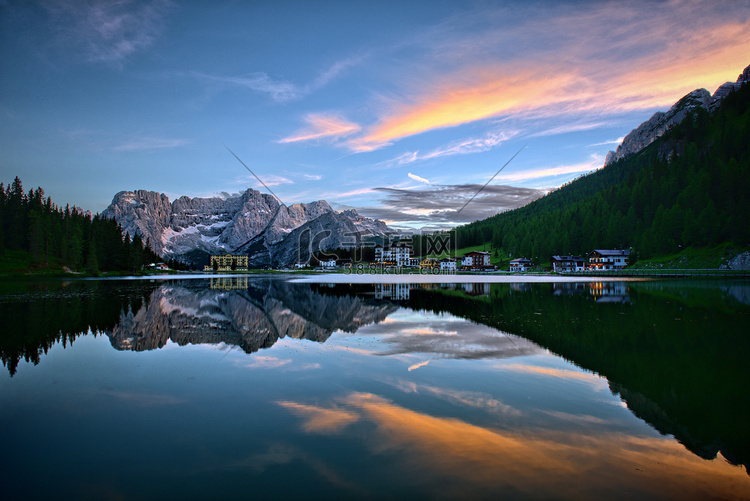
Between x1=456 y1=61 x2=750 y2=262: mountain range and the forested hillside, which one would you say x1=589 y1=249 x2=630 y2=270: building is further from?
the forested hillside

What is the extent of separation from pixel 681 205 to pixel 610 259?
2848 centimetres

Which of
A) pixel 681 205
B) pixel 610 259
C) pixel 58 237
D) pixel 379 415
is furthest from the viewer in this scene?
pixel 610 259

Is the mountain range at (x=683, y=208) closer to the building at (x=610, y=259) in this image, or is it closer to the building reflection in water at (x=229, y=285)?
the building at (x=610, y=259)

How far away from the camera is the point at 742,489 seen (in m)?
7.93

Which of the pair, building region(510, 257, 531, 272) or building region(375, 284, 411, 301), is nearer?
building region(375, 284, 411, 301)

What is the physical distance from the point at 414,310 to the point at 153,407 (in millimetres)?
28367

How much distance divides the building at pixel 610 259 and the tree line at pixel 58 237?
172143mm

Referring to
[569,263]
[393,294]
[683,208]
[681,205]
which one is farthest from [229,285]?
[681,205]

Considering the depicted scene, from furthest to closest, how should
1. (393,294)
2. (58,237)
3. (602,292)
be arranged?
(58,237)
(393,294)
(602,292)

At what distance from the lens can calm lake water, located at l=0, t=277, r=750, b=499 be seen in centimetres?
800

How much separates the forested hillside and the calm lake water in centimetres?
12232

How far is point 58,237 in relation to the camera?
129000 mm

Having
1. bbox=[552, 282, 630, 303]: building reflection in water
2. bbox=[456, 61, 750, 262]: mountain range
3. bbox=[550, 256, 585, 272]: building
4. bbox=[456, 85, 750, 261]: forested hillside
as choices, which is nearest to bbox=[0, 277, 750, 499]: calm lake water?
bbox=[552, 282, 630, 303]: building reflection in water

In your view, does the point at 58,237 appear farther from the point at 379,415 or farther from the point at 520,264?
the point at 520,264
